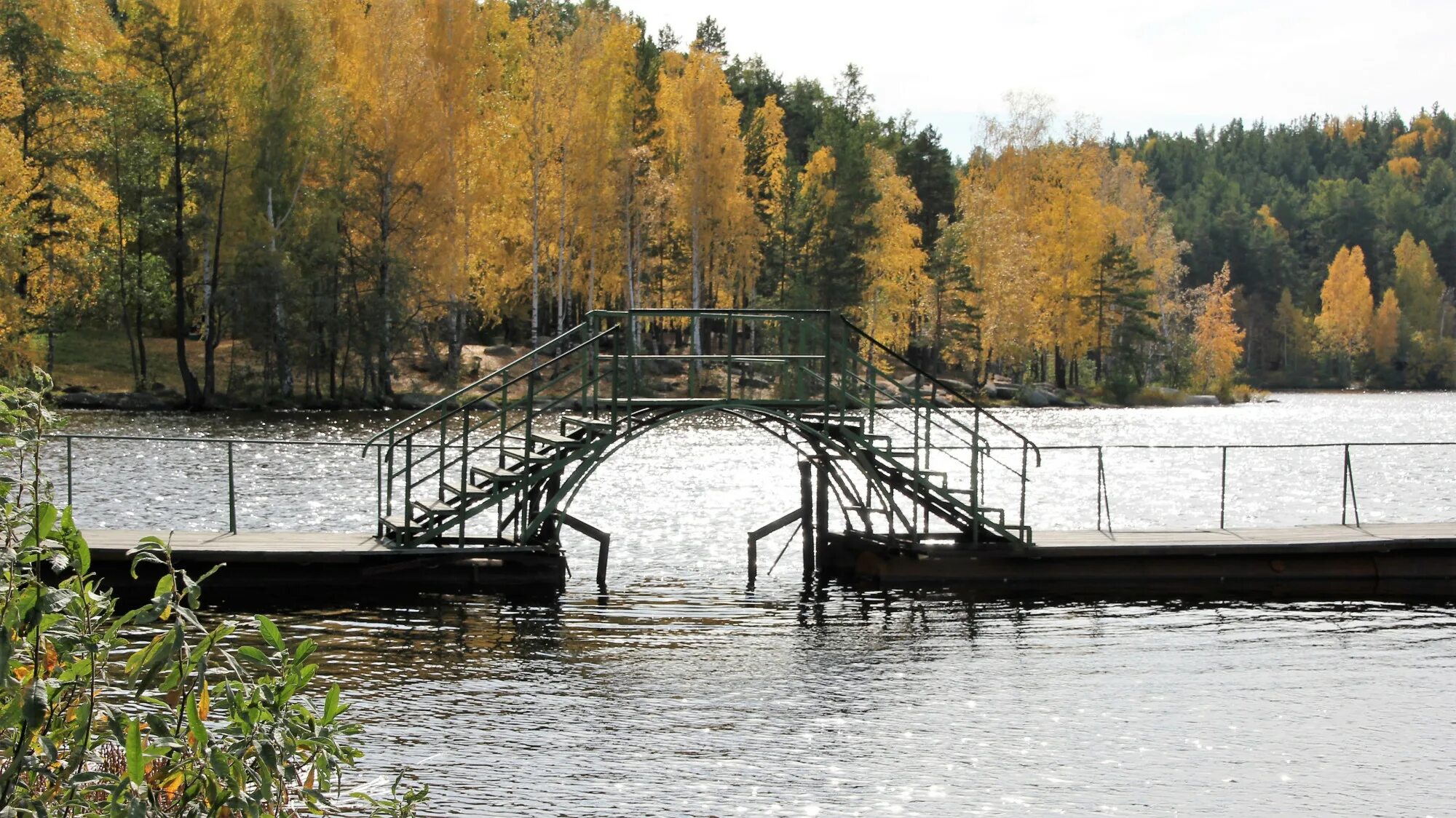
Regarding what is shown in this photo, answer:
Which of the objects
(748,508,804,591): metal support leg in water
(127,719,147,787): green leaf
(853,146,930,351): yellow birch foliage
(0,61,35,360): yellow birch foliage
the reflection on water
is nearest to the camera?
(127,719,147,787): green leaf

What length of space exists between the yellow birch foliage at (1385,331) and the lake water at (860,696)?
104 metres

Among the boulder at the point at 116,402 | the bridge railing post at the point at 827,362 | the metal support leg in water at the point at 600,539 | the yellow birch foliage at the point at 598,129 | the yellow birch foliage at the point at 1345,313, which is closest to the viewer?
the bridge railing post at the point at 827,362

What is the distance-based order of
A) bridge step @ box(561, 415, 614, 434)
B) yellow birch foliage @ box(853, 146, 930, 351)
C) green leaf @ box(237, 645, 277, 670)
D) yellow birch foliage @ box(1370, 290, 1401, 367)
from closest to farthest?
1. green leaf @ box(237, 645, 277, 670)
2. bridge step @ box(561, 415, 614, 434)
3. yellow birch foliage @ box(853, 146, 930, 351)
4. yellow birch foliage @ box(1370, 290, 1401, 367)

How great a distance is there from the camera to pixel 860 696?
14.1m

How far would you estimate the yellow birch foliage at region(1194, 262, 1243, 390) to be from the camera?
266 feet

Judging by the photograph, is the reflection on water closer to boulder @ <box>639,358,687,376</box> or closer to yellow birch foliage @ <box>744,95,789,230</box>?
boulder @ <box>639,358,687,376</box>

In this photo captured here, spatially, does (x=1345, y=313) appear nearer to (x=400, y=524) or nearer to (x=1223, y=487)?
(x=1223, y=487)

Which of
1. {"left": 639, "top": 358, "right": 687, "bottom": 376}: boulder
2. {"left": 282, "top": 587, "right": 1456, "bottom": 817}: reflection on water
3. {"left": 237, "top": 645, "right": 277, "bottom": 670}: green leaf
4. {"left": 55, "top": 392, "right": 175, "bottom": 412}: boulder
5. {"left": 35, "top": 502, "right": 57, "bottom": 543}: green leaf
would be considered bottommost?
{"left": 282, "top": 587, "right": 1456, "bottom": 817}: reflection on water

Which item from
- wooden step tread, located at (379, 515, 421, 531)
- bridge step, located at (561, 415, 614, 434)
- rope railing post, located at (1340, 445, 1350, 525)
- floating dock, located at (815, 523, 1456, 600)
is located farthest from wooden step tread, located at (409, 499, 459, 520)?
rope railing post, located at (1340, 445, 1350, 525)

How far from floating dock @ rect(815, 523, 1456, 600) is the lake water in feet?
2.07

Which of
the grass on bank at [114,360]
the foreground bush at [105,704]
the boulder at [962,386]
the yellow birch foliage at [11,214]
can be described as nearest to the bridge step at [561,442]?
the foreground bush at [105,704]

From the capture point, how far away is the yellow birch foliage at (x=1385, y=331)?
11369 cm

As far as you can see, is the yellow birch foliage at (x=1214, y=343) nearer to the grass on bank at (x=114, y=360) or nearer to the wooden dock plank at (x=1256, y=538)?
the grass on bank at (x=114, y=360)

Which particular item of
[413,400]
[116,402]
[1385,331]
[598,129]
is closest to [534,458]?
[116,402]
